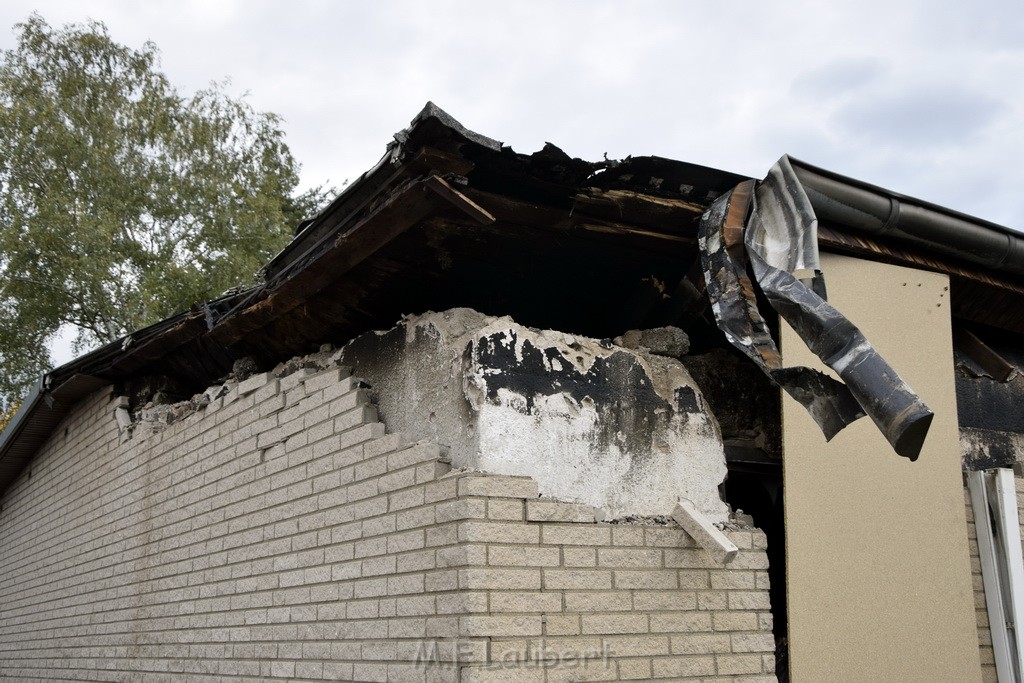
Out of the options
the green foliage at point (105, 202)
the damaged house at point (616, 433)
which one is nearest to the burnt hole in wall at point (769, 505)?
the damaged house at point (616, 433)

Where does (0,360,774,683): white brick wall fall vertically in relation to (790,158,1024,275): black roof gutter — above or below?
below

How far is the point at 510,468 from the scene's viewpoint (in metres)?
3.70

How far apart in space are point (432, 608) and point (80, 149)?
1731cm

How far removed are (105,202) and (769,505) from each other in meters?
16.3

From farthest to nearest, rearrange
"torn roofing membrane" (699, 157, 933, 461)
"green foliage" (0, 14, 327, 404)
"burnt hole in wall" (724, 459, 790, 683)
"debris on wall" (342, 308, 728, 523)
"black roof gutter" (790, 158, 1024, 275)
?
"green foliage" (0, 14, 327, 404), "burnt hole in wall" (724, 459, 790, 683), "black roof gutter" (790, 158, 1024, 275), "debris on wall" (342, 308, 728, 523), "torn roofing membrane" (699, 157, 933, 461)

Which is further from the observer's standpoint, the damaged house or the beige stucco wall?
the beige stucco wall

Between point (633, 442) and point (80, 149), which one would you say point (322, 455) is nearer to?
point (633, 442)

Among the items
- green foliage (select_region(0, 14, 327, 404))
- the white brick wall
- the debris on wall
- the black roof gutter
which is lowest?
the white brick wall

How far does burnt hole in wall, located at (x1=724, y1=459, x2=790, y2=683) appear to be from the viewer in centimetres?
454

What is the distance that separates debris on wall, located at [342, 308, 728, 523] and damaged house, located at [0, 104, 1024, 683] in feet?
0.04

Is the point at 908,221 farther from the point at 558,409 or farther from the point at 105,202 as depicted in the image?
the point at 105,202

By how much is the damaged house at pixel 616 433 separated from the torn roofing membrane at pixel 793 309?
1 cm

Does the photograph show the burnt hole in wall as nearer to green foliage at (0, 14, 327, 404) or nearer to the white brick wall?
the white brick wall

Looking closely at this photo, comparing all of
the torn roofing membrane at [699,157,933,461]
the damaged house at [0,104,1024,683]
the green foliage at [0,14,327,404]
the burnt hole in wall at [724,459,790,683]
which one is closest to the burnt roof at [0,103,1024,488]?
the damaged house at [0,104,1024,683]
